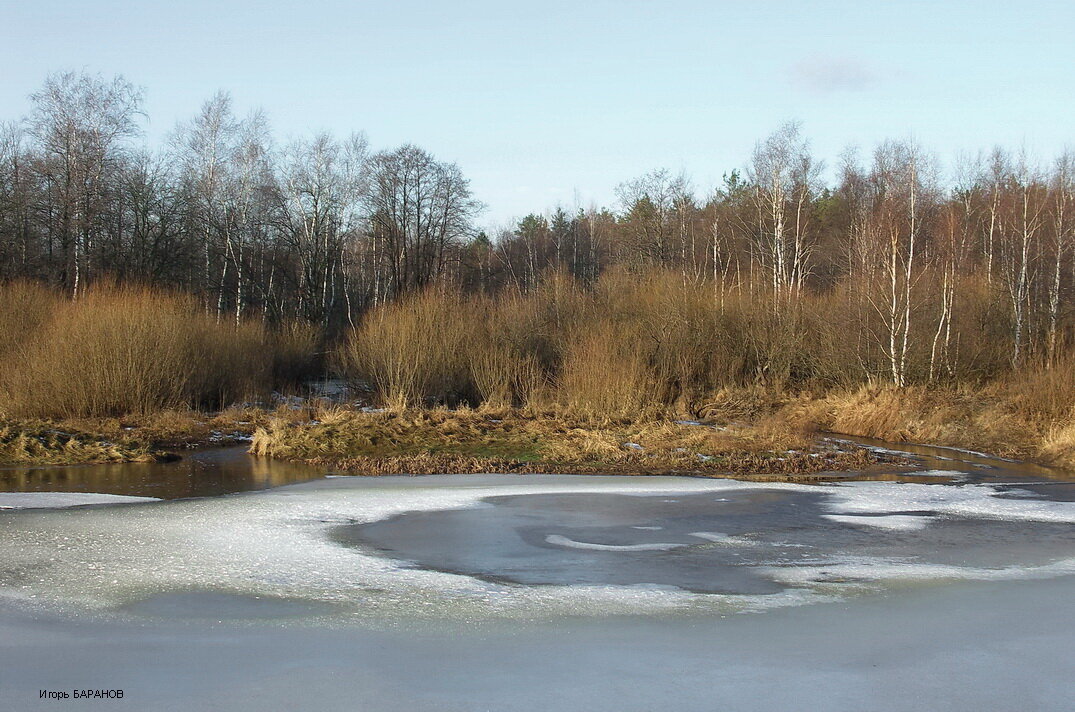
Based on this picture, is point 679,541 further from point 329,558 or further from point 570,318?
point 570,318

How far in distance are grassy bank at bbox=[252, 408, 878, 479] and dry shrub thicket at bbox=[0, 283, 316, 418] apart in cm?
389

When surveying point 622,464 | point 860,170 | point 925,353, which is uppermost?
point 860,170

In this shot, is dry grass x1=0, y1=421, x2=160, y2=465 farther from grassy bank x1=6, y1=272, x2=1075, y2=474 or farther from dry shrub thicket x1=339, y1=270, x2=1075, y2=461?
dry shrub thicket x1=339, y1=270, x2=1075, y2=461

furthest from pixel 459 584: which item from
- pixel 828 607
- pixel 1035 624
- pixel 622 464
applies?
pixel 622 464

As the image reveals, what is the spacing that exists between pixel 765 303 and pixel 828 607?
2196cm

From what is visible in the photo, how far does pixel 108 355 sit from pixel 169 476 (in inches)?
280

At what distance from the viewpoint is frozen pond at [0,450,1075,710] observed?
5.37 metres

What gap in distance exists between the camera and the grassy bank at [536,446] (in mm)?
16500

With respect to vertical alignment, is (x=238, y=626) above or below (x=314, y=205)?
below

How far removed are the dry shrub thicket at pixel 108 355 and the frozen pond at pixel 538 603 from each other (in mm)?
9094

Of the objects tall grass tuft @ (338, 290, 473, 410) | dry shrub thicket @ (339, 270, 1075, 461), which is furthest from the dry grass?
tall grass tuft @ (338, 290, 473, 410)

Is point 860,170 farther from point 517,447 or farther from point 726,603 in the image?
point 726,603

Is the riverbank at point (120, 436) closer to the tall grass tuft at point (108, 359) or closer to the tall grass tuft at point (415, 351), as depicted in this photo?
the tall grass tuft at point (108, 359)

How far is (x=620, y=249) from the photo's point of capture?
172 feet
